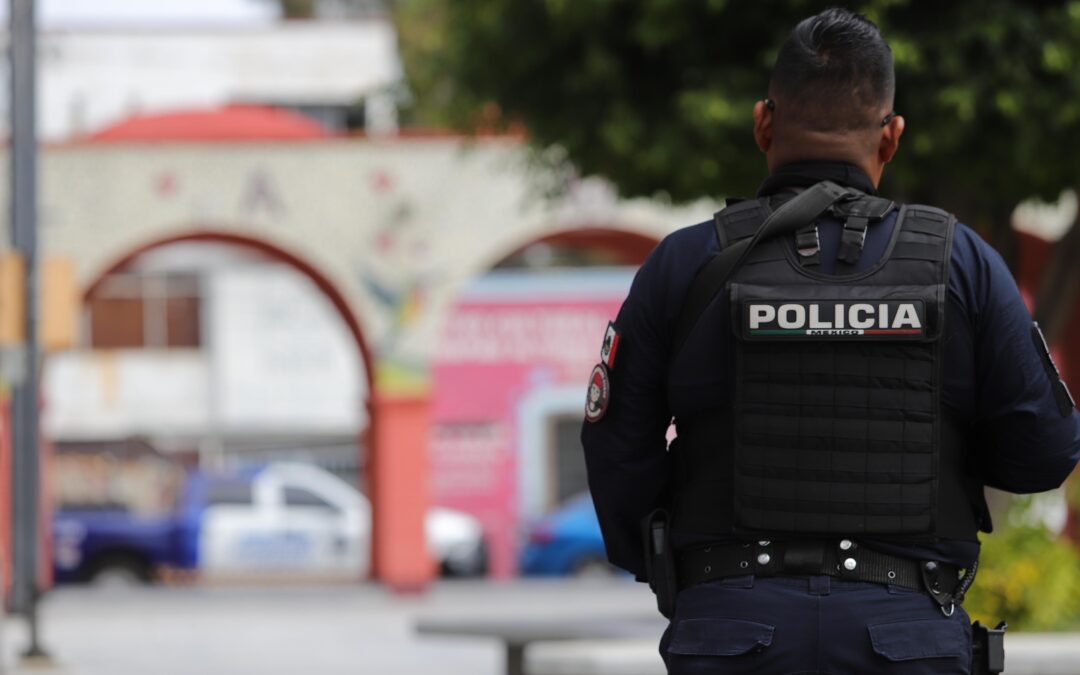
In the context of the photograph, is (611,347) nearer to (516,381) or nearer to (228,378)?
(516,381)

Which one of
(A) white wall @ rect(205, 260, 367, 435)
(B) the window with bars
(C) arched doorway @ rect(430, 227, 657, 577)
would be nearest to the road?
(C) arched doorway @ rect(430, 227, 657, 577)

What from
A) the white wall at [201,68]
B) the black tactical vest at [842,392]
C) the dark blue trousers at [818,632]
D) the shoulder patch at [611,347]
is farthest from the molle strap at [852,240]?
the white wall at [201,68]

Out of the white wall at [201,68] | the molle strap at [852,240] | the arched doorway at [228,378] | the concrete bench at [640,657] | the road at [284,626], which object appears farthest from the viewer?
the white wall at [201,68]

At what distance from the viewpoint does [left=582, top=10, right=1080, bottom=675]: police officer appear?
3064mm

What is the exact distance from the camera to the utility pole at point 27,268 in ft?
45.5

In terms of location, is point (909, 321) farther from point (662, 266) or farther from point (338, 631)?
point (338, 631)

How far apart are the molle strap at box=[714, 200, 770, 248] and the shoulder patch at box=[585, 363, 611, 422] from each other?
0.28 metres

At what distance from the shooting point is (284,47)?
122ft

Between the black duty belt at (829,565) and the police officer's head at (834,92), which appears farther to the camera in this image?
the police officer's head at (834,92)

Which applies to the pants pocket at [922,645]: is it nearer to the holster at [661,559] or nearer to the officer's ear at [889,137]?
the holster at [661,559]

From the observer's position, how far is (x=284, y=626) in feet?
56.9

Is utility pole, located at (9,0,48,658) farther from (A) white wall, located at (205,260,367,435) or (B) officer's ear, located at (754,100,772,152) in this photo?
(A) white wall, located at (205,260,367,435)

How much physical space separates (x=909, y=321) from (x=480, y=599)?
17.9 metres

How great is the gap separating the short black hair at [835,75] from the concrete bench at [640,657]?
125 inches
